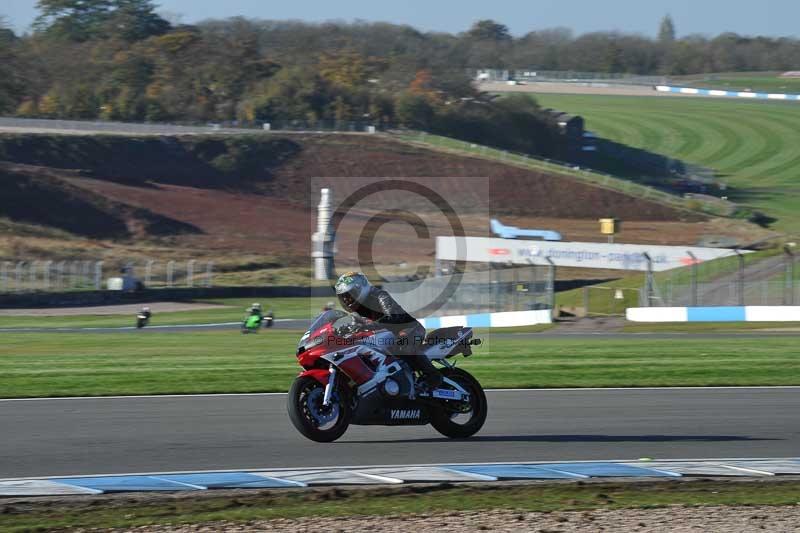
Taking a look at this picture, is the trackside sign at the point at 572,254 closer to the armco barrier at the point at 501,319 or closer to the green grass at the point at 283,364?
the armco barrier at the point at 501,319

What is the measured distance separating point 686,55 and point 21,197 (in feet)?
348

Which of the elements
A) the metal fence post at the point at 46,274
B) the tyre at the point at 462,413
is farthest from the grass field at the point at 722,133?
the tyre at the point at 462,413

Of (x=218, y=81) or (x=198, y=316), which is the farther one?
(x=218, y=81)

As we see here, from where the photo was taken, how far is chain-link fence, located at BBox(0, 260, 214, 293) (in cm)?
4547

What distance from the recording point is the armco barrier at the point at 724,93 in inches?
4656

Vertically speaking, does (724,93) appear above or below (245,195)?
above

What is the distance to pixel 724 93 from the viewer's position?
12231 cm

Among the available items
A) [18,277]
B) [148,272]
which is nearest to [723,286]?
[148,272]

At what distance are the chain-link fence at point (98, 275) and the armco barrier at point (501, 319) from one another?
1688 cm

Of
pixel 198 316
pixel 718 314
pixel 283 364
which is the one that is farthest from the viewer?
pixel 198 316

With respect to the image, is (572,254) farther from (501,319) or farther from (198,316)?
(198,316)

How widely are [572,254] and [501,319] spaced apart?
11.8m

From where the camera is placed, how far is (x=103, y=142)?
76188 mm

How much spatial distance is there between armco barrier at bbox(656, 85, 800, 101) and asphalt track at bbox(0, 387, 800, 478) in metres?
111
